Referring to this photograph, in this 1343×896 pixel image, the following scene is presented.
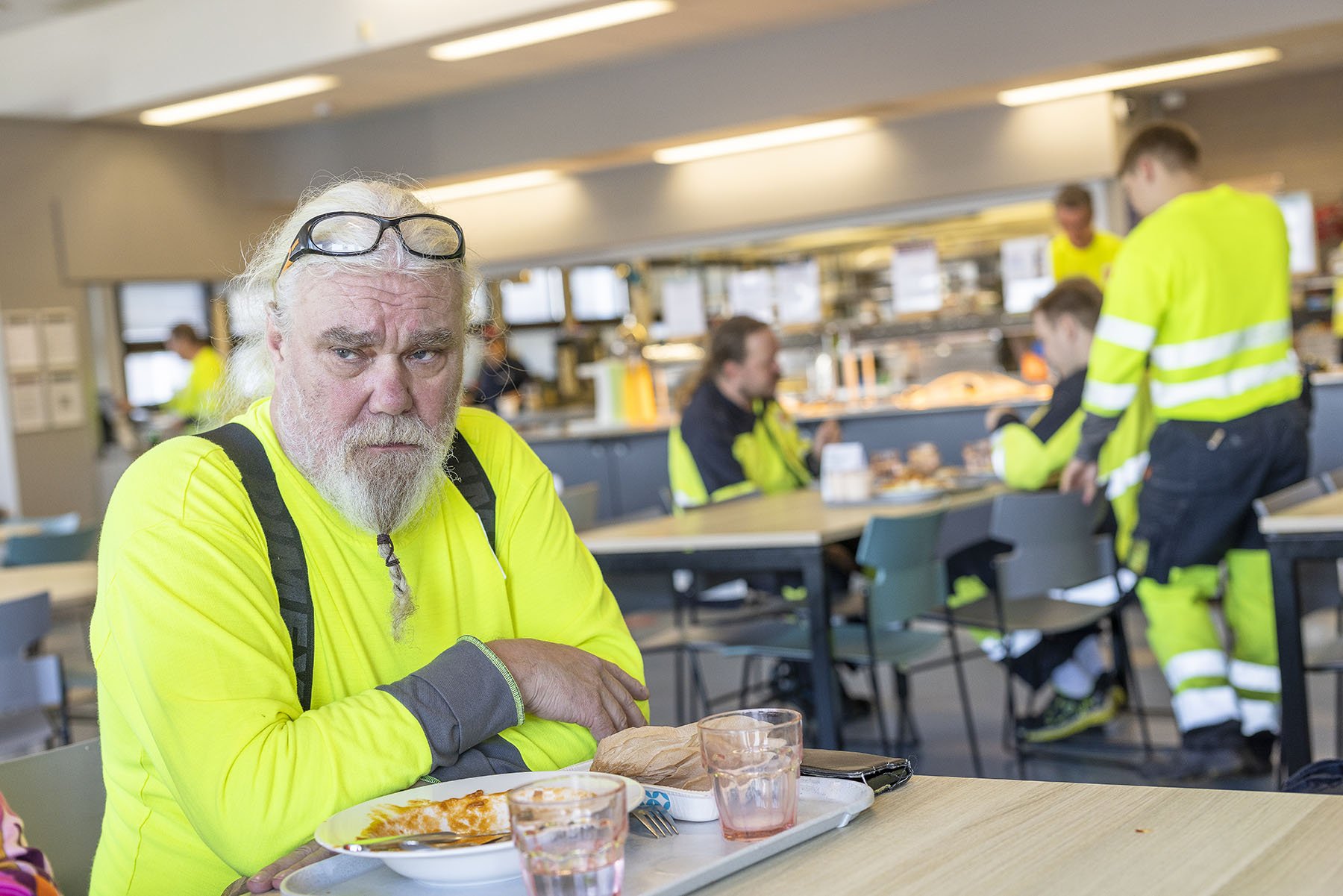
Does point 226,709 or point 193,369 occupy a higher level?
point 193,369

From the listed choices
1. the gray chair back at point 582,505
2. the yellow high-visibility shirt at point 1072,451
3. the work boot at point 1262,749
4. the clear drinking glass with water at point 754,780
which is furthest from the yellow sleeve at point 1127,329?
the clear drinking glass with water at point 754,780

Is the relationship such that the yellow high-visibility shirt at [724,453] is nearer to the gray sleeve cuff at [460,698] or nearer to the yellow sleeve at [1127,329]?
the yellow sleeve at [1127,329]

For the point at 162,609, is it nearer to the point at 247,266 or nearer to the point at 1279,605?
the point at 247,266

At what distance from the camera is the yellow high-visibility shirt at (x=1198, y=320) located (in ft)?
11.9

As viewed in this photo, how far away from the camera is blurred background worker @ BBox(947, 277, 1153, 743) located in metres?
4.08

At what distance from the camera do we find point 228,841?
1.18 m

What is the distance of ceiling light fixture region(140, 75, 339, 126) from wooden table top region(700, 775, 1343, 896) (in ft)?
24.4

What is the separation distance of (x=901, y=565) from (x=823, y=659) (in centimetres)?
32

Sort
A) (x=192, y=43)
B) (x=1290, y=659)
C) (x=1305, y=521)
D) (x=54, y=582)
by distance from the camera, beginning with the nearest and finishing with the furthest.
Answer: (x=1305, y=521)
(x=1290, y=659)
(x=54, y=582)
(x=192, y=43)

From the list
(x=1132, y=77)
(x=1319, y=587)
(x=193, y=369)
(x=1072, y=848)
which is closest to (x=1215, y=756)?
(x=1319, y=587)

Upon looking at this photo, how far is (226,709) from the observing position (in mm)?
1216

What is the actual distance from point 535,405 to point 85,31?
3842 millimetres

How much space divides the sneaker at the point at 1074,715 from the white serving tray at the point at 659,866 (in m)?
3.21

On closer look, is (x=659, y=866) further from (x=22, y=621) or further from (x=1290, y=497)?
(x=22, y=621)
